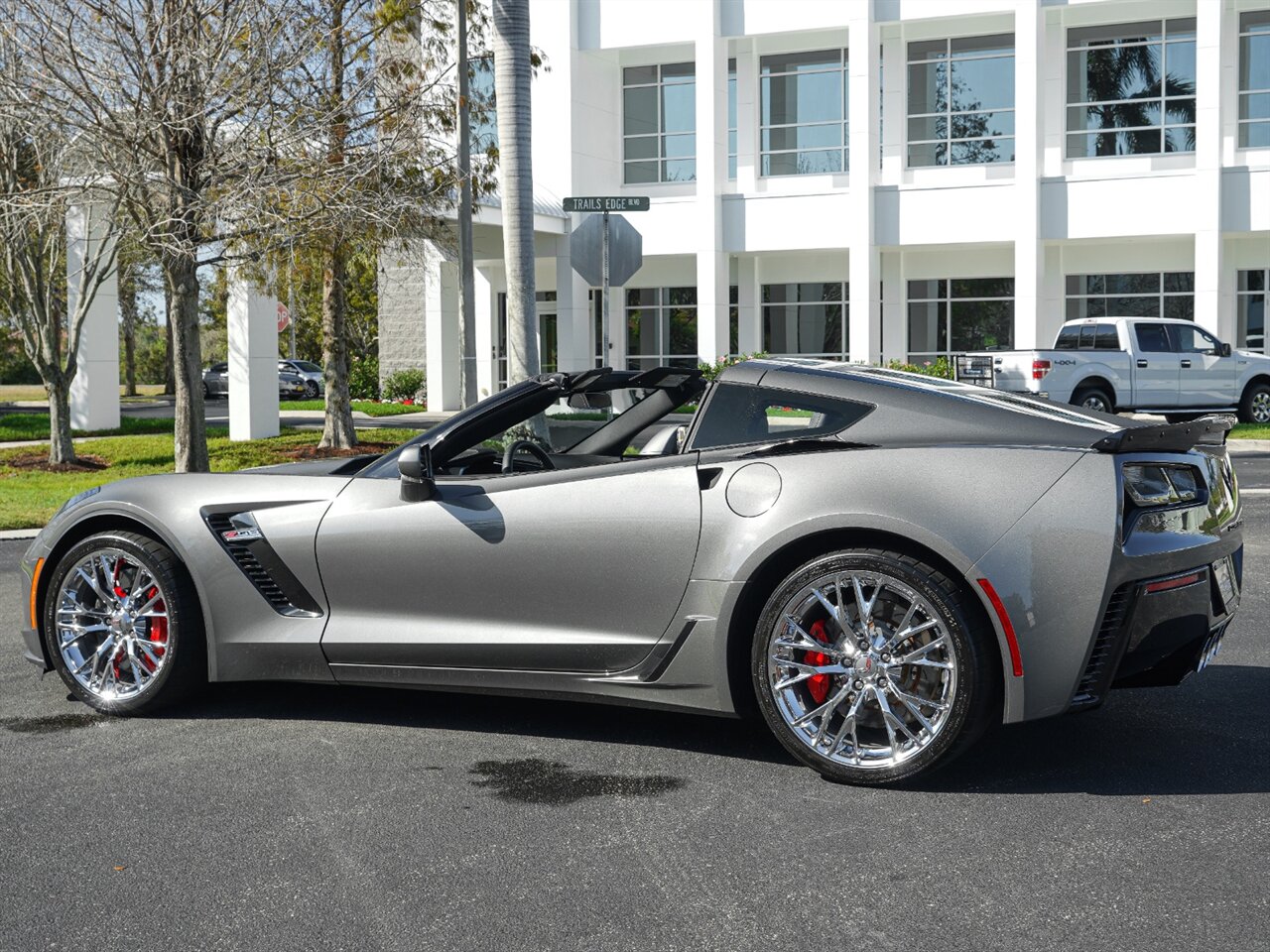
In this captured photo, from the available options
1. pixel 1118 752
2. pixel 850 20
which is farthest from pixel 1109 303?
pixel 1118 752

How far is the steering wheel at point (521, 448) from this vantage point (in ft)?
18.6

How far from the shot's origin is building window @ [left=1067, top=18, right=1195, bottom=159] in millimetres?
30938

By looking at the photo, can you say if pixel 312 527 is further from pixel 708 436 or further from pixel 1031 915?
pixel 1031 915

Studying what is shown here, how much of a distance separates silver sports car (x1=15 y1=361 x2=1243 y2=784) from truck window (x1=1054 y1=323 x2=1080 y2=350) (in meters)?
20.1

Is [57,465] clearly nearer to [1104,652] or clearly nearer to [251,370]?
[251,370]

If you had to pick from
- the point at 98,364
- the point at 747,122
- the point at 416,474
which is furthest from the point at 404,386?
the point at 416,474

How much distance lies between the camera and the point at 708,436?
16.4 ft

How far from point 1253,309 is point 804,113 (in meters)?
10.9

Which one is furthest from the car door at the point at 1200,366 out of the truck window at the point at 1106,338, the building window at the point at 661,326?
the building window at the point at 661,326

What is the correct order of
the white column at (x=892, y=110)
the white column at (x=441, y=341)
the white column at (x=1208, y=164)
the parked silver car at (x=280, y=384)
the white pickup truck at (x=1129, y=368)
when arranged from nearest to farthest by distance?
the white pickup truck at (x=1129, y=368) → the white column at (x=1208, y=164) → the white column at (x=892, y=110) → the white column at (x=441, y=341) → the parked silver car at (x=280, y=384)

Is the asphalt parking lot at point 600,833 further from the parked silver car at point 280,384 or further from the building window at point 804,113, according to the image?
the parked silver car at point 280,384

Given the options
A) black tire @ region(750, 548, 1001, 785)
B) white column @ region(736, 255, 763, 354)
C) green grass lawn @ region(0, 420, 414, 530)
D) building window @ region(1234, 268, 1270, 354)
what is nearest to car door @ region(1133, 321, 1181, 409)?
building window @ region(1234, 268, 1270, 354)

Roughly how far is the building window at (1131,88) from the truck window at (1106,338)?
874 centimetres

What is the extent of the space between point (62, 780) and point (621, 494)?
211 cm
